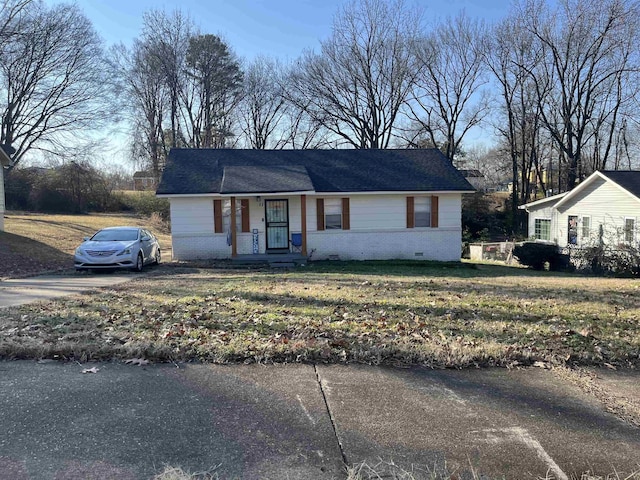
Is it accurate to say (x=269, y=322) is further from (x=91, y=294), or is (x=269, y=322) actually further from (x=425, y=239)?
(x=425, y=239)

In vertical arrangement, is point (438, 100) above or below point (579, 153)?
above

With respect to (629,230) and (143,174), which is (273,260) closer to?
(629,230)

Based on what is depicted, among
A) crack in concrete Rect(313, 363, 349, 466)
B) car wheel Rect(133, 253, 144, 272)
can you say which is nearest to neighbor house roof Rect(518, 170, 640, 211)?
car wheel Rect(133, 253, 144, 272)

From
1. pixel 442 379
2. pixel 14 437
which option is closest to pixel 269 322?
pixel 442 379

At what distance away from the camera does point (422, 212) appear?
19.8 meters

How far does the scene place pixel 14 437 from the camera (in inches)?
122

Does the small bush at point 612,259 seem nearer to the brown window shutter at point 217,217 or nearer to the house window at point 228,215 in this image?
the house window at point 228,215

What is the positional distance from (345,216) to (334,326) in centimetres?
1342

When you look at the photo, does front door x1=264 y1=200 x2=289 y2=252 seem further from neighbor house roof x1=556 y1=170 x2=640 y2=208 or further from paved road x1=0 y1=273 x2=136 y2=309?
neighbor house roof x1=556 y1=170 x2=640 y2=208

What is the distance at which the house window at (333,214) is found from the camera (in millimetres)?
19234

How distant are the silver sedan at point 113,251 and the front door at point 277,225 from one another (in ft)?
17.6

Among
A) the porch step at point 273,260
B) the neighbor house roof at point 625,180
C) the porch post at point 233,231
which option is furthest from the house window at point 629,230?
the porch post at point 233,231

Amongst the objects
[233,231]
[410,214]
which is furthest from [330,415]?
[410,214]

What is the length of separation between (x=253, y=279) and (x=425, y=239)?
32.5 ft
